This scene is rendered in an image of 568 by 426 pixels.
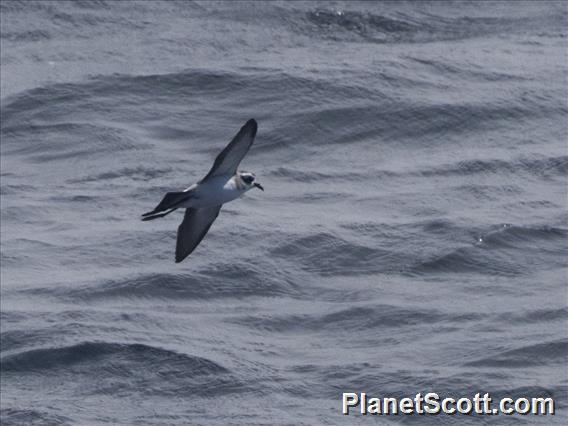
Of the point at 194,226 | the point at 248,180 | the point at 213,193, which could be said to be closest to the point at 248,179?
the point at 248,180

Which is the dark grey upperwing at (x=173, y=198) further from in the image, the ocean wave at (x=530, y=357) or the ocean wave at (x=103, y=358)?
the ocean wave at (x=530, y=357)

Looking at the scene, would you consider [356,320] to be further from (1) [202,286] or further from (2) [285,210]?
(2) [285,210]

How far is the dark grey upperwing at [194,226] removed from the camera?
1861 cm

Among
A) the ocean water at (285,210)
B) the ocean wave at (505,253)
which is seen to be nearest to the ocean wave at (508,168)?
the ocean water at (285,210)

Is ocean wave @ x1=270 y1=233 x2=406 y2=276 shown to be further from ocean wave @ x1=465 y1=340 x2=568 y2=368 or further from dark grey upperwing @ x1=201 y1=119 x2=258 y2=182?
dark grey upperwing @ x1=201 y1=119 x2=258 y2=182

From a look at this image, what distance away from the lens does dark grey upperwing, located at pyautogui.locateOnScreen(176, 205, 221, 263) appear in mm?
18609

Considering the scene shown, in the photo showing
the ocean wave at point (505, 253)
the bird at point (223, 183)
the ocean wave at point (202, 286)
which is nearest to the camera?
the bird at point (223, 183)

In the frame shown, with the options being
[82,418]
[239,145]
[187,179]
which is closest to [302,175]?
[187,179]

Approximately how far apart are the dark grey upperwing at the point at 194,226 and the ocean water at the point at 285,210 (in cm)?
903

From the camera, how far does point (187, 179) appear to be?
3328 cm

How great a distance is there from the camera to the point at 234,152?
17516 mm

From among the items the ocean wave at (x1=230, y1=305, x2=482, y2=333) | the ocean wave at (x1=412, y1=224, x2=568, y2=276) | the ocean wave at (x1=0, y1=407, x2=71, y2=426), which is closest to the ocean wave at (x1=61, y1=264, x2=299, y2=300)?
the ocean wave at (x1=230, y1=305, x2=482, y2=333)

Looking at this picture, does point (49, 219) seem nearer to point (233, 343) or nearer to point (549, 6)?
point (233, 343)

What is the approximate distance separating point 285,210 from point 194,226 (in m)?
14.3
